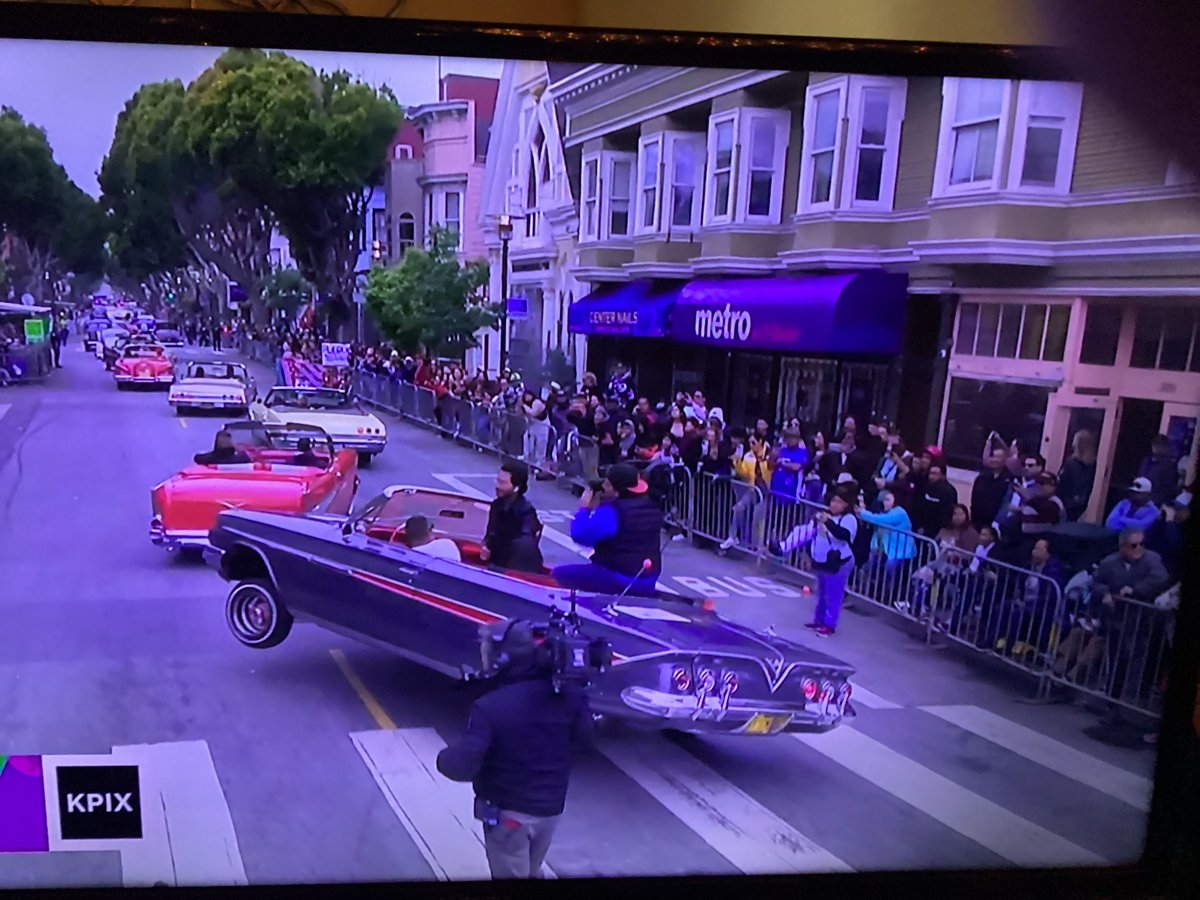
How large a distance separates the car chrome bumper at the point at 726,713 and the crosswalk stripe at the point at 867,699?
0.05 meters

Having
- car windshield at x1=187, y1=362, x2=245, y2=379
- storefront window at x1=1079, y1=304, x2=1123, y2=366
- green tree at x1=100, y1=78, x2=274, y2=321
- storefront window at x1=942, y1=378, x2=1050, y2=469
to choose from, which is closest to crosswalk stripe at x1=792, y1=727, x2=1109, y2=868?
storefront window at x1=942, y1=378, x2=1050, y2=469

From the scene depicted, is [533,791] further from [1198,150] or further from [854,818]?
[1198,150]

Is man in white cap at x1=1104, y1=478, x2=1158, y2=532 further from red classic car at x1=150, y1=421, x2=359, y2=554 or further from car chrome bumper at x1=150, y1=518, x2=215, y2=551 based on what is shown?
car chrome bumper at x1=150, y1=518, x2=215, y2=551

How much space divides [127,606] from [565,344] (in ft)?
4.12

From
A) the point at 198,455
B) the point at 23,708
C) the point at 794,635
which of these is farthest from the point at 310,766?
the point at 794,635

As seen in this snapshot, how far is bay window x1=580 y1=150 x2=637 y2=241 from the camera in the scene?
230cm

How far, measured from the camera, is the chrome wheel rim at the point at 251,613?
202 cm

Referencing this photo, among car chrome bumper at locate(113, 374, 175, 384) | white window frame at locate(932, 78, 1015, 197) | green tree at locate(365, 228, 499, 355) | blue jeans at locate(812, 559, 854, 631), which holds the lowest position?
blue jeans at locate(812, 559, 854, 631)

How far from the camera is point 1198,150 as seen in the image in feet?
6.61

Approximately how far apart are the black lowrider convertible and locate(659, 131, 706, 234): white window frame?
888mm

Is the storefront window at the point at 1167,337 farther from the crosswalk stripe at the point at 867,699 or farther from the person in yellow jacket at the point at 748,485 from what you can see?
the crosswalk stripe at the point at 867,699

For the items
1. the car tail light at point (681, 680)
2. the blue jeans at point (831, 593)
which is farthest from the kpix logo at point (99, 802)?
the blue jeans at point (831, 593)

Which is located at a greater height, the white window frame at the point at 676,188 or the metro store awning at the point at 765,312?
the white window frame at the point at 676,188

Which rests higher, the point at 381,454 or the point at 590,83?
the point at 590,83
